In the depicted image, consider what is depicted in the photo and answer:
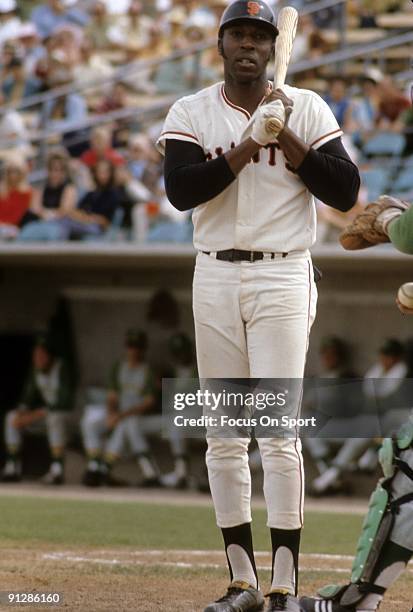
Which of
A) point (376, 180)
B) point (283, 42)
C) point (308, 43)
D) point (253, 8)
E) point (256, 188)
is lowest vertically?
point (256, 188)

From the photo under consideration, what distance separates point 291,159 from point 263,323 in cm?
57

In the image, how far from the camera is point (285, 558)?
4211 mm

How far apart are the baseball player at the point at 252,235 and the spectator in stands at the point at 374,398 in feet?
21.5

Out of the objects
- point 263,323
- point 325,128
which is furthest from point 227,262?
point 325,128

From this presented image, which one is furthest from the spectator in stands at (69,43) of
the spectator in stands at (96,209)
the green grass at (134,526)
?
the green grass at (134,526)

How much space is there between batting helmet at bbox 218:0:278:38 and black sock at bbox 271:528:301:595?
178 cm

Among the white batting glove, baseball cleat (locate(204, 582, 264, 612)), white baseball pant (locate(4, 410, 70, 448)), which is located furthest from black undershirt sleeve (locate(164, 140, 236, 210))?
white baseball pant (locate(4, 410, 70, 448))

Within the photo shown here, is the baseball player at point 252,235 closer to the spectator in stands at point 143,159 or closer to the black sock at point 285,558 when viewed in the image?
the black sock at point 285,558

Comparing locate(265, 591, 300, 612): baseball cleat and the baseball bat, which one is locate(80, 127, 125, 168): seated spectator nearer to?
the baseball bat

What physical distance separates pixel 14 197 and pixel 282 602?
823 cm

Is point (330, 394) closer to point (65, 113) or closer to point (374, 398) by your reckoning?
point (374, 398)

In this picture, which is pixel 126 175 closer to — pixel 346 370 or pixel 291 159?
pixel 346 370

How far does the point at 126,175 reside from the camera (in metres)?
11.6

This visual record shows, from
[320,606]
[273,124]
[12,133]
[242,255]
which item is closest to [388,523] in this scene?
[320,606]
